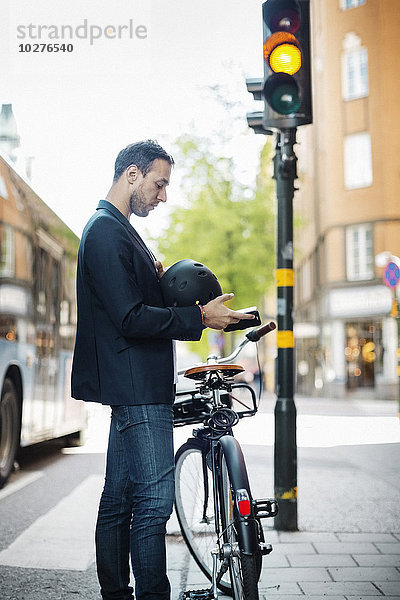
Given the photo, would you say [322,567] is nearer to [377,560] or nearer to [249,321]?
[377,560]

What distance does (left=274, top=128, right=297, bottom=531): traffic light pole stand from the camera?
5289 mm

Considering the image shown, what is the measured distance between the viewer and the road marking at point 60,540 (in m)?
4.62

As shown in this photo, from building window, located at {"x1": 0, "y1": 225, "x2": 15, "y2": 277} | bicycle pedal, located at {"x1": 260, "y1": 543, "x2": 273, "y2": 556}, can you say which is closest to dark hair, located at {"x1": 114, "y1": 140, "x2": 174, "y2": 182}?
bicycle pedal, located at {"x1": 260, "y1": 543, "x2": 273, "y2": 556}

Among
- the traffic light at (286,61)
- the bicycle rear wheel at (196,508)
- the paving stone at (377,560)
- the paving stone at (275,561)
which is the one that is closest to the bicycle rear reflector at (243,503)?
the bicycle rear wheel at (196,508)

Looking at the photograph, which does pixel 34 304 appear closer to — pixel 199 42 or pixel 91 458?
pixel 91 458

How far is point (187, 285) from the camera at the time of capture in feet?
10.2

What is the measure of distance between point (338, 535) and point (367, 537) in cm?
18

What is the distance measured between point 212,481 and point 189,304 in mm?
877

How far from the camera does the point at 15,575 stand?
4.31 meters

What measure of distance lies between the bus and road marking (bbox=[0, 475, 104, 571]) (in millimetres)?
1505

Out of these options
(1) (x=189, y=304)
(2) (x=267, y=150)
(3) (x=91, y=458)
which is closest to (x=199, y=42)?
(1) (x=189, y=304)

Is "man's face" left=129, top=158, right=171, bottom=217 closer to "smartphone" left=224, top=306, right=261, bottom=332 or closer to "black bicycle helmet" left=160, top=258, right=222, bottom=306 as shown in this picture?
"black bicycle helmet" left=160, top=258, right=222, bottom=306

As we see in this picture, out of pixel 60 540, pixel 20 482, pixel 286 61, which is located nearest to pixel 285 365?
pixel 60 540

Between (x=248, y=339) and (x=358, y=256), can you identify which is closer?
(x=248, y=339)
